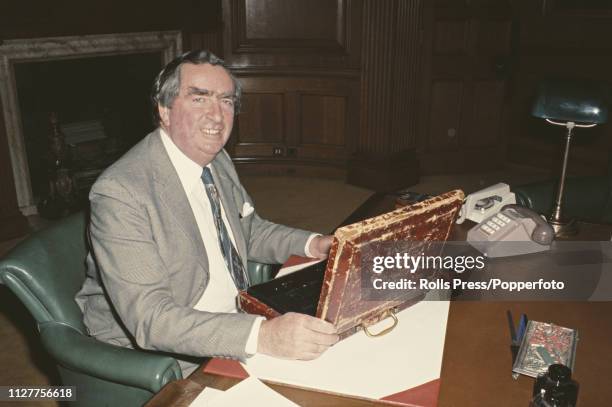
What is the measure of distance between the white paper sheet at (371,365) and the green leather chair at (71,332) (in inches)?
11.3

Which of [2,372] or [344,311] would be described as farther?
[2,372]

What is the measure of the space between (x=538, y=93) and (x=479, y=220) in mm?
545

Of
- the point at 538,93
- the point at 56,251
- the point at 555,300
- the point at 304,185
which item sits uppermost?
the point at 538,93

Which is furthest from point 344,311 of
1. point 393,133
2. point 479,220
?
point 393,133

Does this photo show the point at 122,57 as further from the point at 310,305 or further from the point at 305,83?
the point at 310,305

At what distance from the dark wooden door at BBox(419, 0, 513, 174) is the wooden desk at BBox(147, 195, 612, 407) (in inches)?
148

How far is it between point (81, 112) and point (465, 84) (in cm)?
341

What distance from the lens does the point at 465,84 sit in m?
5.02

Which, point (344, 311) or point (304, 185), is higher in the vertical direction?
point (344, 311)

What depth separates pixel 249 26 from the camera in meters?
4.87

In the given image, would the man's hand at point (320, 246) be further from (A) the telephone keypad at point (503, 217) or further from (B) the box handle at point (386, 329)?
(A) the telephone keypad at point (503, 217)

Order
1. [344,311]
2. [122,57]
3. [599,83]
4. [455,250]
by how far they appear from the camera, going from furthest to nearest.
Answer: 1. [122,57]
2. [599,83]
3. [455,250]
4. [344,311]

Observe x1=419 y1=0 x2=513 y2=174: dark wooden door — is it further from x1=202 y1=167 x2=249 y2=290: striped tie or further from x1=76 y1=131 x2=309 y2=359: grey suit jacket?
x1=76 y1=131 x2=309 y2=359: grey suit jacket

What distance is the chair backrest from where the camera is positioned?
1.38 metres
